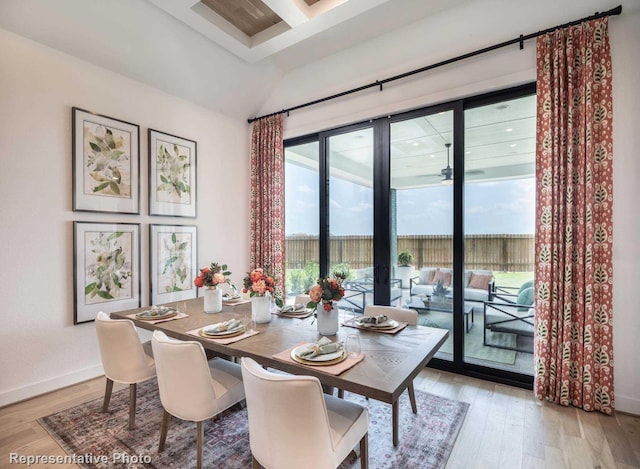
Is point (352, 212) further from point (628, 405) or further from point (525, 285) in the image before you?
point (628, 405)

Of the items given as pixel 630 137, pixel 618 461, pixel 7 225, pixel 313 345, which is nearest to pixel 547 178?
pixel 630 137

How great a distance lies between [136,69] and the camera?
10.6ft

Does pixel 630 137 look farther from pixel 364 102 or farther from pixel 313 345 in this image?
pixel 313 345

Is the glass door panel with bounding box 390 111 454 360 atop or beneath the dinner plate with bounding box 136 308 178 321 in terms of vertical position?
atop

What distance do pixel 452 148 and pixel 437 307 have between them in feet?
5.18

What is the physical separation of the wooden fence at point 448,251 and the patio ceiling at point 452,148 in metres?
0.57

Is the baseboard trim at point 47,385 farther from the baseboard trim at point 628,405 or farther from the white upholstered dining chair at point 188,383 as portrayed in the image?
the baseboard trim at point 628,405

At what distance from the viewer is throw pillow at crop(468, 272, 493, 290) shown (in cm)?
301

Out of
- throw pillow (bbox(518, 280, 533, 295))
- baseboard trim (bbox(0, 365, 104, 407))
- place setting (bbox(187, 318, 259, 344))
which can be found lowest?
baseboard trim (bbox(0, 365, 104, 407))

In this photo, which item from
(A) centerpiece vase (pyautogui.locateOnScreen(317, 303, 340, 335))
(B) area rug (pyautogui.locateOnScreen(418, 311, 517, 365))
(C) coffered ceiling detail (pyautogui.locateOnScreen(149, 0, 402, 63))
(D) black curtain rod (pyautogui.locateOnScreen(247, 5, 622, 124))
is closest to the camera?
(A) centerpiece vase (pyautogui.locateOnScreen(317, 303, 340, 335))

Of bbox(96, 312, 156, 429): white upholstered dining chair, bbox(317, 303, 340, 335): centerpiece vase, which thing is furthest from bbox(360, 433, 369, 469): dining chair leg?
bbox(96, 312, 156, 429): white upholstered dining chair

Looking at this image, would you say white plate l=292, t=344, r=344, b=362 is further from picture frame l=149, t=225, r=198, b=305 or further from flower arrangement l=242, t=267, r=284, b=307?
picture frame l=149, t=225, r=198, b=305

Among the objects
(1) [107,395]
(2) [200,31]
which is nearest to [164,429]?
(1) [107,395]

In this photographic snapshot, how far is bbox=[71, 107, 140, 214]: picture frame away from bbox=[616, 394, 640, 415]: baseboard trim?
4459 millimetres
